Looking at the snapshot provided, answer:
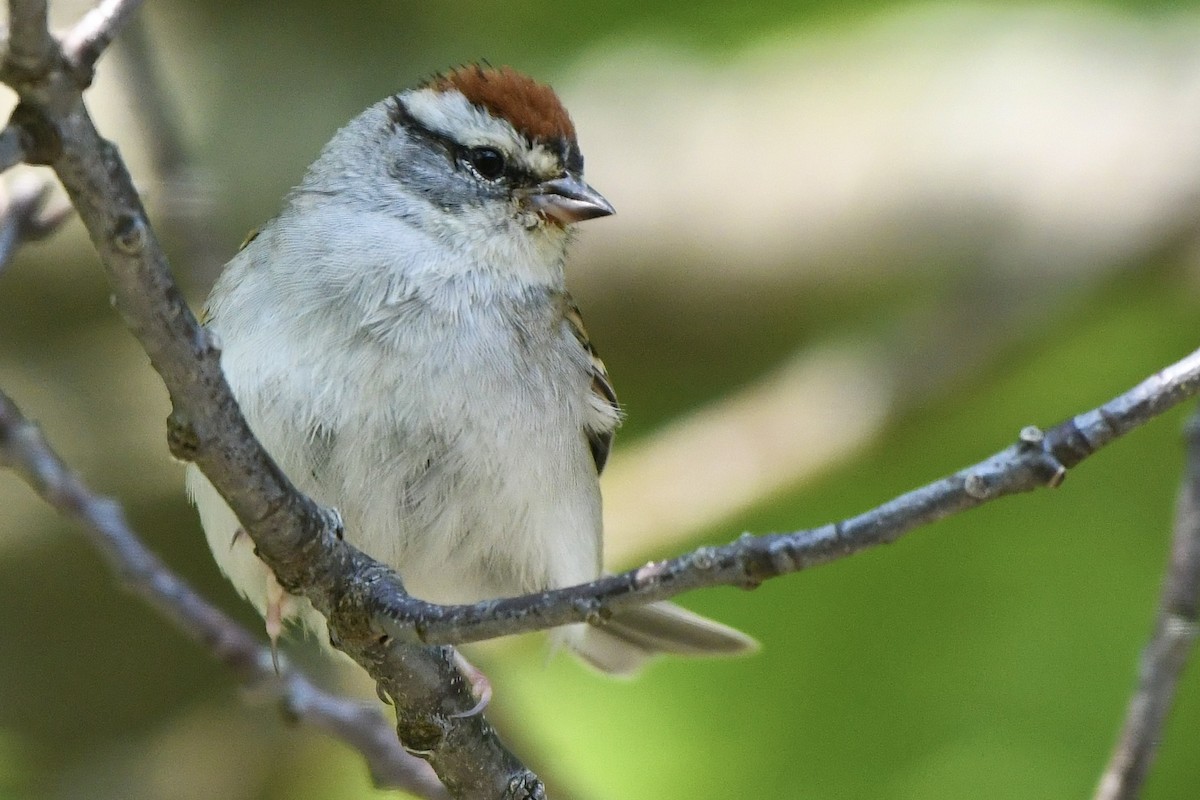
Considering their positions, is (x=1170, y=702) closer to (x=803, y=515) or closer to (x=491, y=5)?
(x=803, y=515)

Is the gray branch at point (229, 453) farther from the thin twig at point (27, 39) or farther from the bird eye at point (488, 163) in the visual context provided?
the bird eye at point (488, 163)

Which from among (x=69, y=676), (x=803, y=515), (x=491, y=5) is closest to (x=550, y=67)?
(x=491, y=5)

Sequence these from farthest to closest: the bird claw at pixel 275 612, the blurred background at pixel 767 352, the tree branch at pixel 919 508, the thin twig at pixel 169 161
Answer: the blurred background at pixel 767 352 < the thin twig at pixel 169 161 < the bird claw at pixel 275 612 < the tree branch at pixel 919 508

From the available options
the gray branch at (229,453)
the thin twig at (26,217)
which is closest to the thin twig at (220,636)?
the thin twig at (26,217)

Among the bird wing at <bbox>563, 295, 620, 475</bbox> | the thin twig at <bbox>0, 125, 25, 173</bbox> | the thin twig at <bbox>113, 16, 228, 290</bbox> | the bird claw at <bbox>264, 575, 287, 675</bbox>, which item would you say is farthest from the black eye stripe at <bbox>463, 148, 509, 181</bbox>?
the thin twig at <bbox>0, 125, 25, 173</bbox>

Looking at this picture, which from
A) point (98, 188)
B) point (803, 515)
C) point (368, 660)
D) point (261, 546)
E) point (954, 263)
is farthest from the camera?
point (954, 263)

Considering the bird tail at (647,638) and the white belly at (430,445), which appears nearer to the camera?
the white belly at (430,445)
